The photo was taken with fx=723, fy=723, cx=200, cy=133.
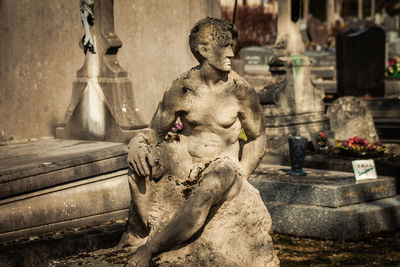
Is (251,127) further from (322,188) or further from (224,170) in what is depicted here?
(322,188)

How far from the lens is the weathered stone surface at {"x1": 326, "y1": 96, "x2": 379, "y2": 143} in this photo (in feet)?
35.3

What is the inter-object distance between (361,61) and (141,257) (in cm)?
1167

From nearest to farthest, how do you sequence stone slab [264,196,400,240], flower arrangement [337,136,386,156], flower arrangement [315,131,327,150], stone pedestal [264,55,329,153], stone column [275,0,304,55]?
1. stone slab [264,196,400,240]
2. flower arrangement [337,136,386,156]
3. flower arrangement [315,131,327,150]
4. stone pedestal [264,55,329,153]
5. stone column [275,0,304,55]

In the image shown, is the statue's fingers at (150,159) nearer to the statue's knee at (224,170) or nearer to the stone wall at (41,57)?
the statue's knee at (224,170)

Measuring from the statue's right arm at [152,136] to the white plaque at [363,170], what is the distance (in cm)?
289

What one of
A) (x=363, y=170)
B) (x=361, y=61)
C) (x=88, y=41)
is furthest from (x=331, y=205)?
(x=361, y=61)

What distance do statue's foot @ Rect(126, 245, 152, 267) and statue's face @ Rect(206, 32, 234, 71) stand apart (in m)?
1.29

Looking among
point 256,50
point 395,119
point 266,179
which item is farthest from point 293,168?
point 256,50

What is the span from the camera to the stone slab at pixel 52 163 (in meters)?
6.04

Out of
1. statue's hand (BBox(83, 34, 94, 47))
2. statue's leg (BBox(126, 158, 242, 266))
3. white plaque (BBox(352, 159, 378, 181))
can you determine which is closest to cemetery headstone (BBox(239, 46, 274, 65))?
statue's hand (BBox(83, 34, 94, 47))

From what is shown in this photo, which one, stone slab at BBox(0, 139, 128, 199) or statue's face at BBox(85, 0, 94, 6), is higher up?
statue's face at BBox(85, 0, 94, 6)

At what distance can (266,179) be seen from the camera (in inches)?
302

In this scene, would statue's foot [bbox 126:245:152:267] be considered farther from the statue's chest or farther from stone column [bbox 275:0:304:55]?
stone column [bbox 275:0:304:55]

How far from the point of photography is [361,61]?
15.3 meters
